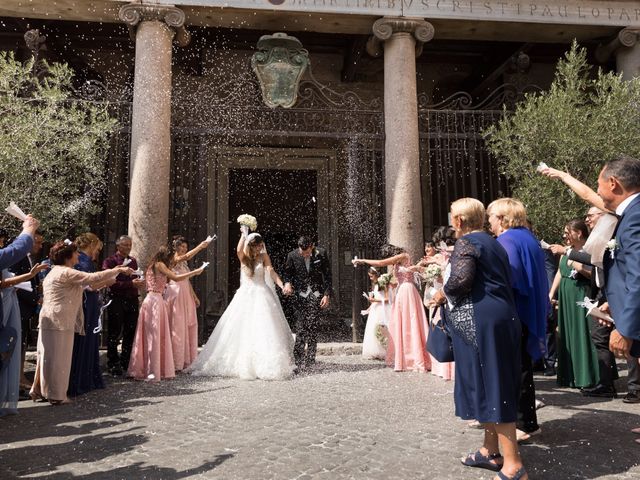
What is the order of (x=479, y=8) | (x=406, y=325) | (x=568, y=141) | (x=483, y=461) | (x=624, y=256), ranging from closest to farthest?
(x=624, y=256) → (x=483, y=461) → (x=406, y=325) → (x=568, y=141) → (x=479, y=8)

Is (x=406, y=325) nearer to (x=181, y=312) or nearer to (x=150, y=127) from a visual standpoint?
(x=181, y=312)

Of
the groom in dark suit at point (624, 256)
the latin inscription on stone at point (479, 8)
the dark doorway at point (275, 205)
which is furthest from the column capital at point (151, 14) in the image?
the groom in dark suit at point (624, 256)

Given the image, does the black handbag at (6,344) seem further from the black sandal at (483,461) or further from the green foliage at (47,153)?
the black sandal at (483,461)

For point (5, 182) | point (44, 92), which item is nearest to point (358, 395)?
point (5, 182)

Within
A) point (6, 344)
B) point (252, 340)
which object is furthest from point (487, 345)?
point (252, 340)

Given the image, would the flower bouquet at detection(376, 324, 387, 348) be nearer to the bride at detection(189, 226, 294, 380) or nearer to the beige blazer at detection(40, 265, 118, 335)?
the bride at detection(189, 226, 294, 380)

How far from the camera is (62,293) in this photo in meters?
5.27

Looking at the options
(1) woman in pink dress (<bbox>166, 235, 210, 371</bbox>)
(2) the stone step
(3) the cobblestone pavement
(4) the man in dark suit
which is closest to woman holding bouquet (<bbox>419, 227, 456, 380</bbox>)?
(3) the cobblestone pavement

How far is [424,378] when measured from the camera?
246 inches

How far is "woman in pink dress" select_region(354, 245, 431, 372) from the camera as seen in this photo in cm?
684

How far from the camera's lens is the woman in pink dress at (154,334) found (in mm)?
6477

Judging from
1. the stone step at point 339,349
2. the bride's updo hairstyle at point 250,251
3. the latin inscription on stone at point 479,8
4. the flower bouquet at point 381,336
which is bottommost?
the stone step at point 339,349

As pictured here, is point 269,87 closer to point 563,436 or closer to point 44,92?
point 44,92

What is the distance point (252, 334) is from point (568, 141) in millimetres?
5295
